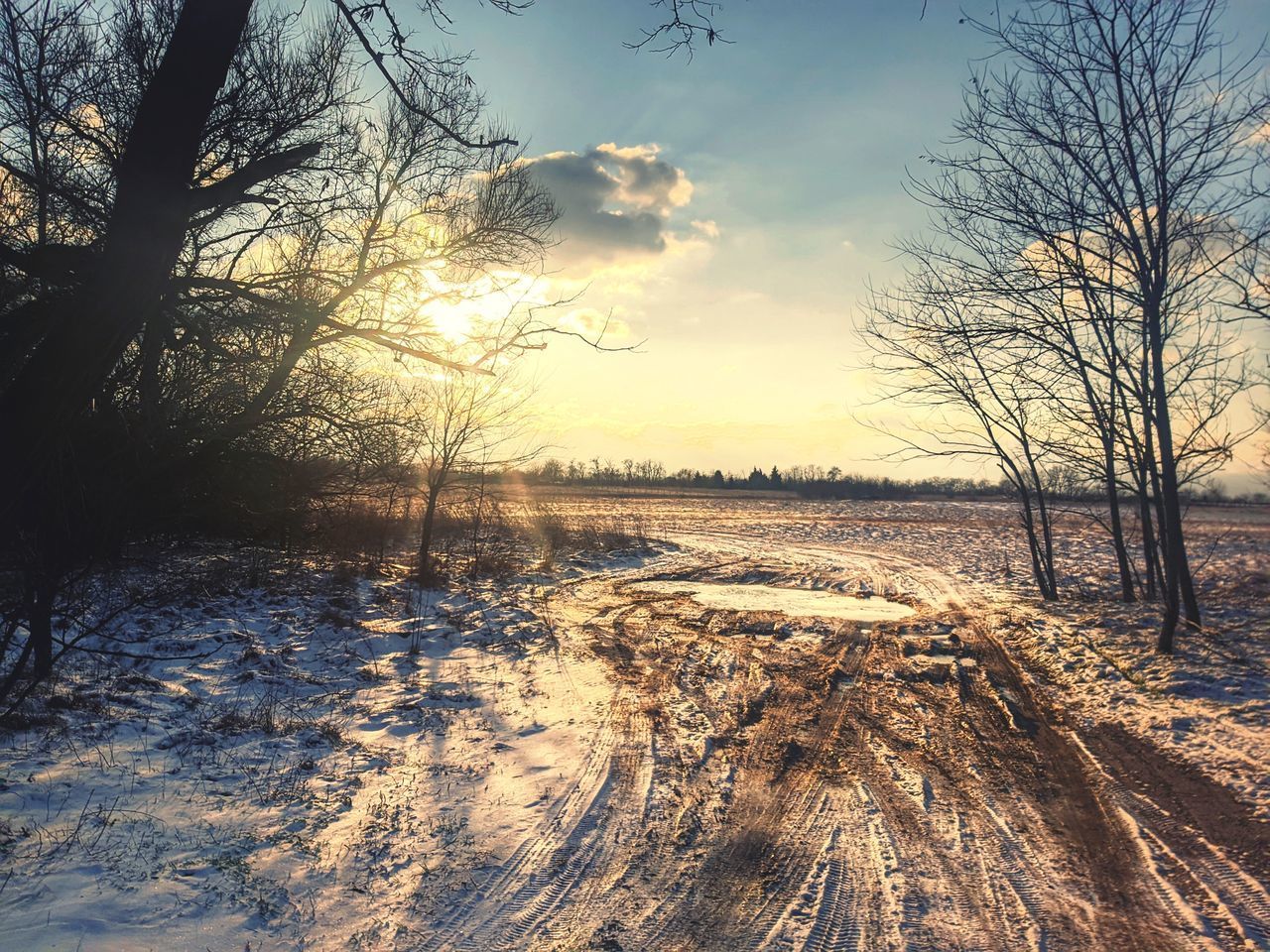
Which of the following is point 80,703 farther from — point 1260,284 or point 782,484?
point 782,484

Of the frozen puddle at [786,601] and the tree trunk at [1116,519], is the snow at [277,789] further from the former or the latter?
the tree trunk at [1116,519]

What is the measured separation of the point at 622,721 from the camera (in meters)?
7.25

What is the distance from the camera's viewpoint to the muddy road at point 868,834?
3.85 meters

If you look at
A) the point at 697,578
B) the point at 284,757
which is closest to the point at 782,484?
the point at 697,578

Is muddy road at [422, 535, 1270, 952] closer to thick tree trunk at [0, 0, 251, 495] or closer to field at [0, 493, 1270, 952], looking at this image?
field at [0, 493, 1270, 952]

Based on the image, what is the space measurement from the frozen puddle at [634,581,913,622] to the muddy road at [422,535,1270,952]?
462cm

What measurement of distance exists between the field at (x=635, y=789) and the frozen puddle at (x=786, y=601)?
8.23 ft

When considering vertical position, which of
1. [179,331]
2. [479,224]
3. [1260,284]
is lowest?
[179,331]

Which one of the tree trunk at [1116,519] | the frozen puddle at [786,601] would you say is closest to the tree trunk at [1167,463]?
the tree trunk at [1116,519]

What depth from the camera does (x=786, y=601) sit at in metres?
15.3

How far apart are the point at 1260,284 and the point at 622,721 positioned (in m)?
9.73

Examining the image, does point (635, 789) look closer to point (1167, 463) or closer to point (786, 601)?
point (1167, 463)

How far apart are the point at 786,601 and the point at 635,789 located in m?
10.2

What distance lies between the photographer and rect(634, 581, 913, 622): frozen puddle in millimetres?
13883
